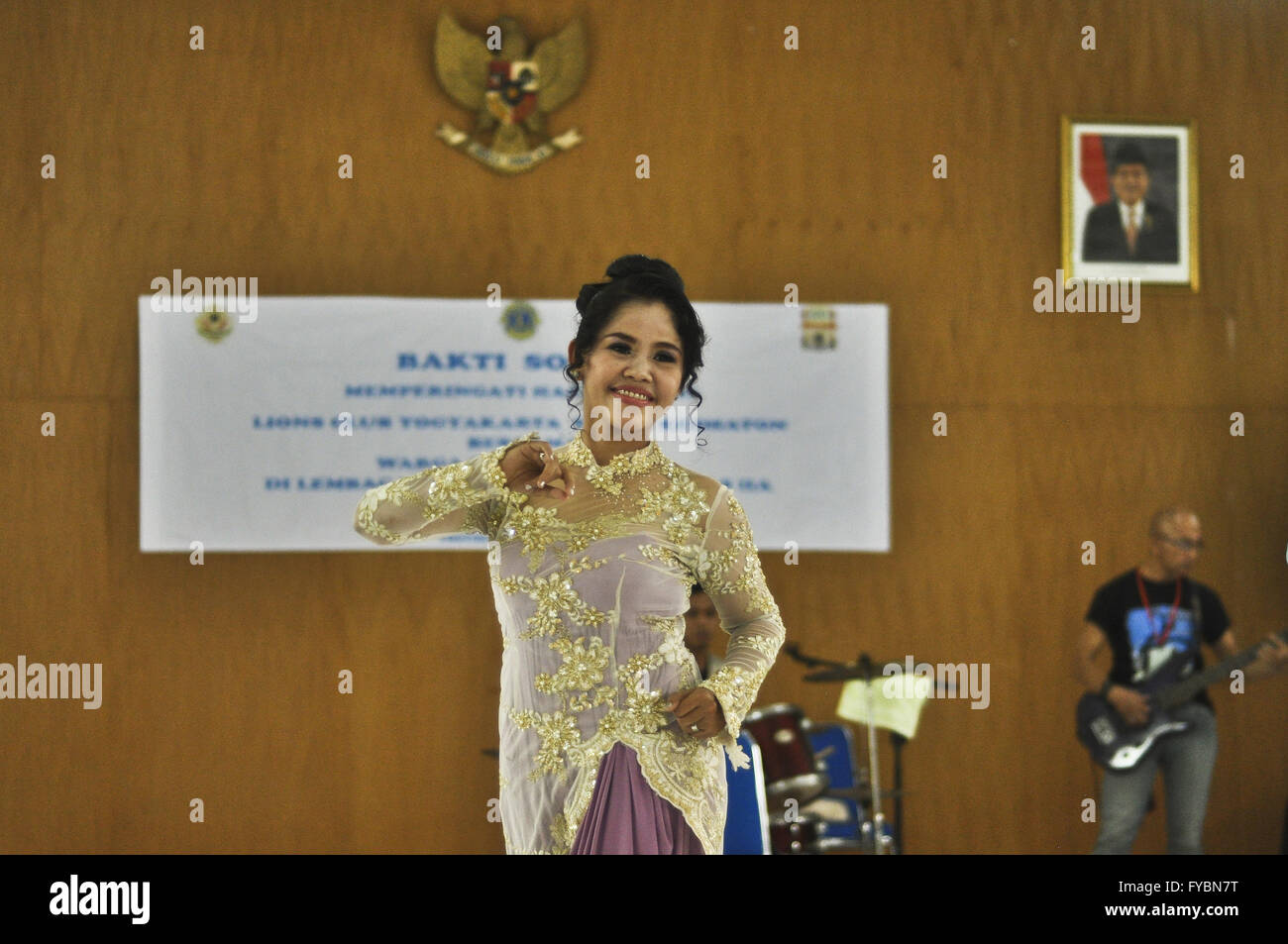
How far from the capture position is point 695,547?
1.93m

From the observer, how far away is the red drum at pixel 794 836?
422cm

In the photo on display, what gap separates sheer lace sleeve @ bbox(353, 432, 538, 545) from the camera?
6.12 feet

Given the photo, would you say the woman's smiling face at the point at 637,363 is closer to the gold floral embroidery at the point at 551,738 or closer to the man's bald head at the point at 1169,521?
the gold floral embroidery at the point at 551,738

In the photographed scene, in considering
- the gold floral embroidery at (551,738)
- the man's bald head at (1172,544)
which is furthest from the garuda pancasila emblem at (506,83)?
the gold floral embroidery at (551,738)

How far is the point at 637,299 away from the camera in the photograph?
1954mm

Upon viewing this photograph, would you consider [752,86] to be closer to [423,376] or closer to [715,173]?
[715,173]

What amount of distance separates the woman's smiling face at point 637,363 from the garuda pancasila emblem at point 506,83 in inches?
125

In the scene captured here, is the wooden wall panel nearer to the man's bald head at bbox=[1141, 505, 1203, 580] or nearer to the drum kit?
the man's bald head at bbox=[1141, 505, 1203, 580]

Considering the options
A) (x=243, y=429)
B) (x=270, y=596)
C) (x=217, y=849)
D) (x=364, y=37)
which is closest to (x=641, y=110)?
(x=364, y=37)

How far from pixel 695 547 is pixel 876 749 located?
11.0 ft

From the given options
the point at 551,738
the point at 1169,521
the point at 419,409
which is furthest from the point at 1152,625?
the point at 551,738

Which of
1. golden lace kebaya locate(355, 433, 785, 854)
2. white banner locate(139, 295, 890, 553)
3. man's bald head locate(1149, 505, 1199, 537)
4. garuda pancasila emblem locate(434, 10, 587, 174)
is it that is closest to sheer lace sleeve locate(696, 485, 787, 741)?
golden lace kebaya locate(355, 433, 785, 854)

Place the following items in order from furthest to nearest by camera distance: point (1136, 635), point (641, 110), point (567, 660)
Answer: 1. point (641, 110)
2. point (1136, 635)
3. point (567, 660)

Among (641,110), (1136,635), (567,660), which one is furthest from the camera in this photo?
(641,110)
